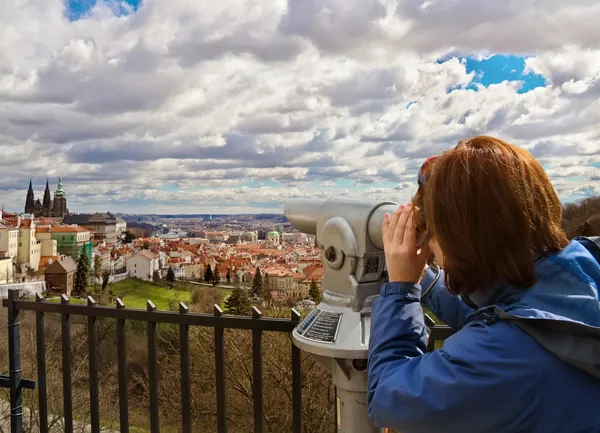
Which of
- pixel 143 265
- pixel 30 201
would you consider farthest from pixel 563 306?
pixel 30 201

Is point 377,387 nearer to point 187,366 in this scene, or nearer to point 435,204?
point 435,204

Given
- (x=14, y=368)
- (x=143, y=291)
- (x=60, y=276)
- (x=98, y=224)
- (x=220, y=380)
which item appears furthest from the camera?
(x=98, y=224)

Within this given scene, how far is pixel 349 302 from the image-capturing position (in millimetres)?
1608

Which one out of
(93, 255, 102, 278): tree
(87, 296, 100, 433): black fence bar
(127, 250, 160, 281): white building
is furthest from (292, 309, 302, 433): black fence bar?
(93, 255, 102, 278): tree

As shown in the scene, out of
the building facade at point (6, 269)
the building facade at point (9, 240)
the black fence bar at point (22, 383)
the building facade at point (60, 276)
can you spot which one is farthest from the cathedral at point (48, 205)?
the black fence bar at point (22, 383)

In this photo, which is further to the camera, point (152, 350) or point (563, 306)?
point (152, 350)

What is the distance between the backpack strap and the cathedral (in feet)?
277

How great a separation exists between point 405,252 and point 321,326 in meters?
0.52

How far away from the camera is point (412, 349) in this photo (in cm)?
111

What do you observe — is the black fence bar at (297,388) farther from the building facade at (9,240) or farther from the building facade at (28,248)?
the building facade at (28,248)

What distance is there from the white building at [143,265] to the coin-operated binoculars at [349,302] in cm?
4497

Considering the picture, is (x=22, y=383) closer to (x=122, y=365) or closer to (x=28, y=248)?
(x=122, y=365)

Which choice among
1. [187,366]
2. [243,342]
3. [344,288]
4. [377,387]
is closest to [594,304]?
[377,387]

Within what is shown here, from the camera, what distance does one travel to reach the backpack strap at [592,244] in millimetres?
1120
